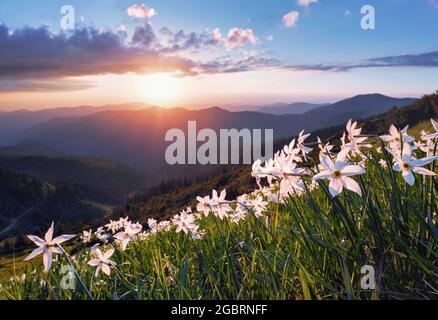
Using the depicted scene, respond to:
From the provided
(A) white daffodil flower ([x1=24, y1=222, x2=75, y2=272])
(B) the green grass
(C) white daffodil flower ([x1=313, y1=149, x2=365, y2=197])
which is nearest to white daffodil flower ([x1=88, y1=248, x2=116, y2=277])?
(B) the green grass

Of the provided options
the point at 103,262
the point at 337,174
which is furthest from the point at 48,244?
the point at 337,174

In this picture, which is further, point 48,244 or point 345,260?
point 48,244

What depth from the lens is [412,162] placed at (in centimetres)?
220

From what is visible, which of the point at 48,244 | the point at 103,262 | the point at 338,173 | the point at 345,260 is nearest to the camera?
the point at 338,173

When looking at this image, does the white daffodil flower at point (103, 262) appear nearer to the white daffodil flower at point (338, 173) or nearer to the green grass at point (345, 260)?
the green grass at point (345, 260)

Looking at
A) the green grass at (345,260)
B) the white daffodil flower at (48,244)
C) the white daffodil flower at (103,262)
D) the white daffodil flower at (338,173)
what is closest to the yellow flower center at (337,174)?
the white daffodil flower at (338,173)

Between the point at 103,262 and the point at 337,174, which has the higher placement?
the point at 337,174

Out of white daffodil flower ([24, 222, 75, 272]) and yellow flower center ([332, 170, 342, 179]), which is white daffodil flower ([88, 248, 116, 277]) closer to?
white daffodil flower ([24, 222, 75, 272])

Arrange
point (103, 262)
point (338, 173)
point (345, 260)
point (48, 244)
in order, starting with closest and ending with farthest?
point (338, 173), point (345, 260), point (48, 244), point (103, 262)

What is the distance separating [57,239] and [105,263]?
0.76 metres

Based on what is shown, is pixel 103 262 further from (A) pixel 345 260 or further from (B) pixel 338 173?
(B) pixel 338 173

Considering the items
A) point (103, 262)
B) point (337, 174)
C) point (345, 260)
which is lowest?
point (103, 262)
